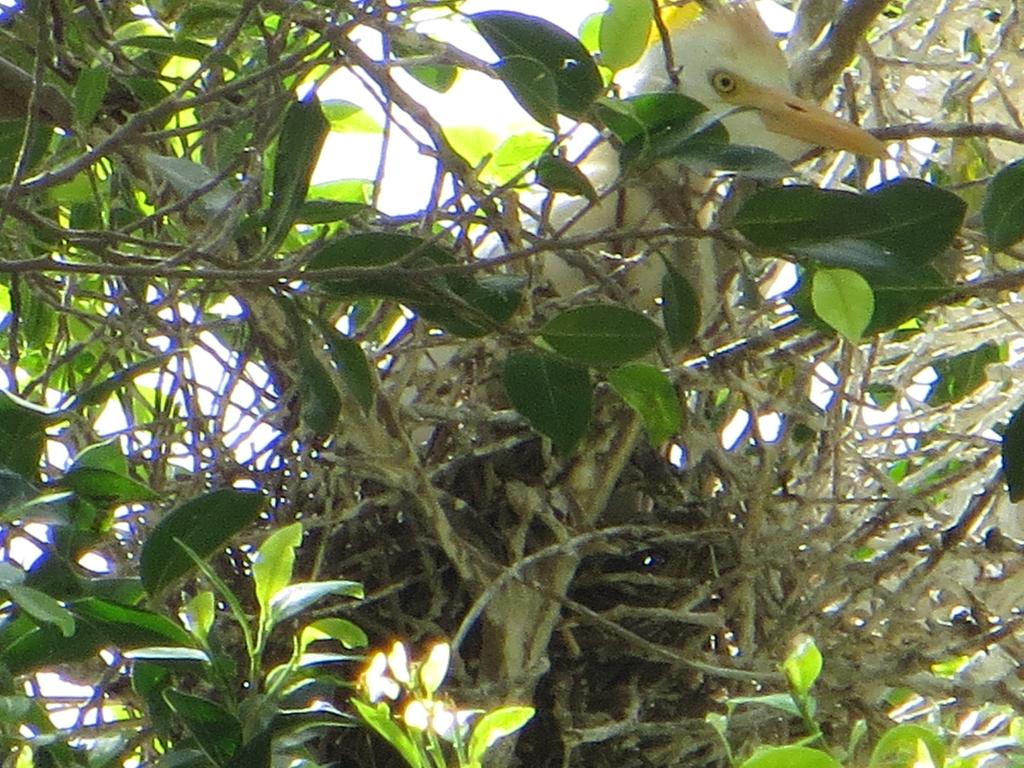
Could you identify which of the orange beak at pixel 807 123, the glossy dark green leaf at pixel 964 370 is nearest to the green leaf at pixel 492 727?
the orange beak at pixel 807 123

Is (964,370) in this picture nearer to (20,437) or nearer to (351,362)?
(351,362)

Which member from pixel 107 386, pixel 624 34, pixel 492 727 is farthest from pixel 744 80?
pixel 492 727

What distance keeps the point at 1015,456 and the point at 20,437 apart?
528mm

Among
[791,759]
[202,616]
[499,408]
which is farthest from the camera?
[499,408]

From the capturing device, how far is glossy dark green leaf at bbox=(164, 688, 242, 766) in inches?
28.4

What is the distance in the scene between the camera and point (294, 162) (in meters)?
0.80

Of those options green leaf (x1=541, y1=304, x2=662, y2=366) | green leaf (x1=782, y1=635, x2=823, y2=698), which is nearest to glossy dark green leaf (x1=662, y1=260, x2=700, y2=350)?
green leaf (x1=541, y1=304, x2=662, y2=366)

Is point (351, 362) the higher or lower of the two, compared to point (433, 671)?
higher

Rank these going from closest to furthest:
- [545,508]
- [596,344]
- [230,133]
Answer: [596,344] → [230,133] → [545,508]

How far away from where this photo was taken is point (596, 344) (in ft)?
2.74

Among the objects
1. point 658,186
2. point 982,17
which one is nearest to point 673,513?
point 658,186

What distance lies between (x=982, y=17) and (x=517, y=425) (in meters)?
0.61

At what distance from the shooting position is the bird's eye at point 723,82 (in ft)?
4.89

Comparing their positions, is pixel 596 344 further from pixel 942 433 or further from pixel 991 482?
pixel 942 433
